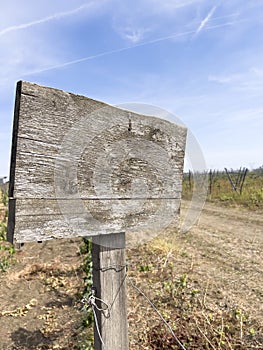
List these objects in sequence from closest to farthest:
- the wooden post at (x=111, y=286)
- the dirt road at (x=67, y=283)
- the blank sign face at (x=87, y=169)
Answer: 1. the blank sign face at (x=87, y=169)
2. the wooden post at (x=111, y=286)
3. the dirt road at (x=67, y=283)

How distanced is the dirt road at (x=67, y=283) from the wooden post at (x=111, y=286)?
58.2 inches

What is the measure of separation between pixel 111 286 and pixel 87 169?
0.56 m

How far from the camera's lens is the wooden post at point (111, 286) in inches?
52.3

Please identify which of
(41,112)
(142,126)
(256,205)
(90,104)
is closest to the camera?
(41,112)

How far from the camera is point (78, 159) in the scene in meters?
1.09

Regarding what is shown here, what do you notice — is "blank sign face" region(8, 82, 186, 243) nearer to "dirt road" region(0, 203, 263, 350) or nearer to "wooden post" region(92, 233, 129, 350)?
"wooden post" region(92, 233, 129, 350)

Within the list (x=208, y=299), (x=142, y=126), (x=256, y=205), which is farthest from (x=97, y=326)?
(x=256, y=205)

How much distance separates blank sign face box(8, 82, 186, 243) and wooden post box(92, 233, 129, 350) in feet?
0.30

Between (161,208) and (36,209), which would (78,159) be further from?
(161,208)

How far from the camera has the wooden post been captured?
4.36 feet

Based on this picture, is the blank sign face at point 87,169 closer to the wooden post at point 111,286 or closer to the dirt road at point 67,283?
the wooden post at point 111,286

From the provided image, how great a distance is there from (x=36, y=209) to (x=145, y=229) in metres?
0.49

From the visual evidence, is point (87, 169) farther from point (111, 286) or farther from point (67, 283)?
point (67, 283)

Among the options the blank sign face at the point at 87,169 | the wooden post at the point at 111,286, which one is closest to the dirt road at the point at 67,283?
the wooden post at the point at 111,286
